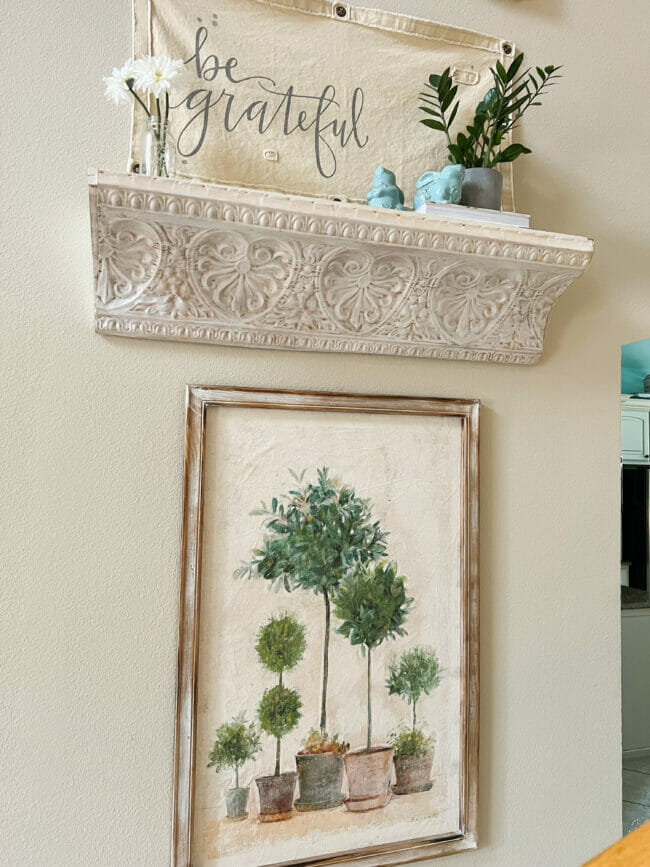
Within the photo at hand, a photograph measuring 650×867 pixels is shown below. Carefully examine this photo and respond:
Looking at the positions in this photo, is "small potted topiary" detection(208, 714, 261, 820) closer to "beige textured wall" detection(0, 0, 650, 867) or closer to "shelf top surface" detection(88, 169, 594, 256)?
"beige textured wall" detection(0, 0, 650, 867)

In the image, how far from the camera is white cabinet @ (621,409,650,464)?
3.24 meters

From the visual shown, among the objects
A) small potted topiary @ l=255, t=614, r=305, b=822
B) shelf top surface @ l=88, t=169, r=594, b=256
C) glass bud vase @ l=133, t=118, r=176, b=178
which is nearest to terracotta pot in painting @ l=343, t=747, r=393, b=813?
small potted topiary @ l=255, t=614, r=305, b=822

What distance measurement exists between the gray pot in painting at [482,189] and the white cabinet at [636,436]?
93.6 inches

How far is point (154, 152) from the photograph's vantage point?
101 cm

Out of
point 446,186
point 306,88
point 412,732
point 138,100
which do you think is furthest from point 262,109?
point 412,732

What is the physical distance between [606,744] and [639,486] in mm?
1938

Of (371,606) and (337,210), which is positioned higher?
(337,210)

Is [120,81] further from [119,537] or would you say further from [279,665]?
[279,665]

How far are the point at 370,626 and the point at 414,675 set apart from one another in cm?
12

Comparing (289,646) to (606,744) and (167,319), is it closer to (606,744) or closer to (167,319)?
(167,319)

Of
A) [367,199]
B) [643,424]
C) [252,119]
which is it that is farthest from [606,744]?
[643,424]

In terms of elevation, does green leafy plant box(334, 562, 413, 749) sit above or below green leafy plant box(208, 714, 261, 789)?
above

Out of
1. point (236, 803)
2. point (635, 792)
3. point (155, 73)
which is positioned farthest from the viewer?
point (635, 792)

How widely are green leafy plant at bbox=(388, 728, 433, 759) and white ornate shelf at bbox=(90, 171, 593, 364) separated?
0.66 meters
